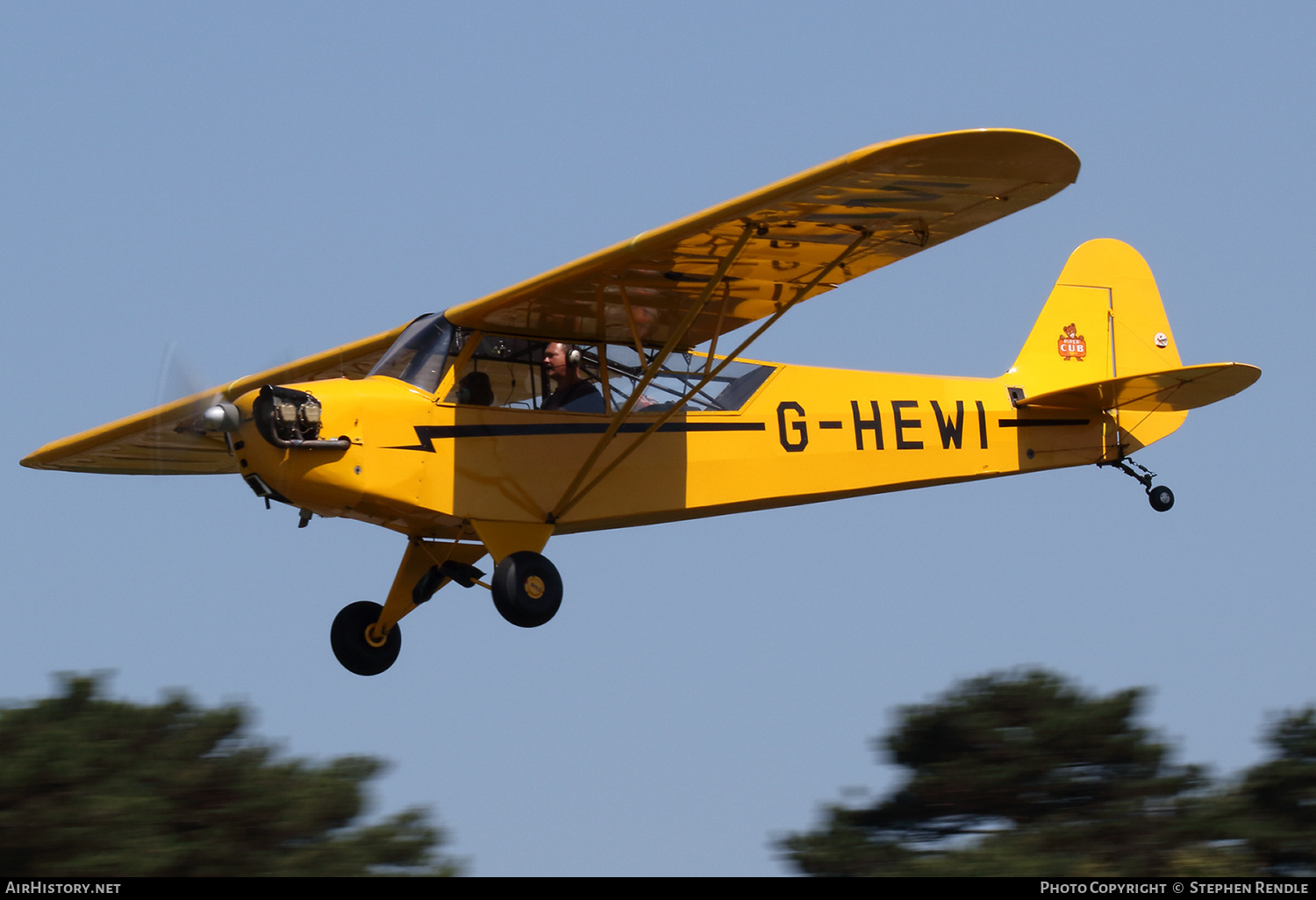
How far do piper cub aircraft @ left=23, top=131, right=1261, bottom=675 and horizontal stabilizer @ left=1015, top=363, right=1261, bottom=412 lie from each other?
0.09 ft

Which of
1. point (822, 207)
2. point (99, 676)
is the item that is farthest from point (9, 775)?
point (822, 207)

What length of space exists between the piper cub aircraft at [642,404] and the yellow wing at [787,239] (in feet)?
0.06

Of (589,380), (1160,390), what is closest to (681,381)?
(589,380)

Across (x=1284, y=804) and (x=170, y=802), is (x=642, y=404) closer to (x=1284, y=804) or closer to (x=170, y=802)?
(x=170, y=802)

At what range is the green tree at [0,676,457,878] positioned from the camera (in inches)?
408

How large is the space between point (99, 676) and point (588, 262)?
638 centimetres

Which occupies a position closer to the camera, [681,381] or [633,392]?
[633,392]

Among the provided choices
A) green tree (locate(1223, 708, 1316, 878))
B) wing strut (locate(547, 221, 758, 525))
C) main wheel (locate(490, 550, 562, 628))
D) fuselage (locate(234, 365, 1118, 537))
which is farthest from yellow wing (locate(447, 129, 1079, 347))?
green tree (locate(1223, 708, 1316, 878))

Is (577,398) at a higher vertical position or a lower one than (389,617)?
higher

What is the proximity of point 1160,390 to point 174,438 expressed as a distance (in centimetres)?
818

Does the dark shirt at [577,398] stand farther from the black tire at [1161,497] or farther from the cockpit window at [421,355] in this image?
the black tire at [1161,497]

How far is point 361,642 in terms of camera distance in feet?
→ 36.7

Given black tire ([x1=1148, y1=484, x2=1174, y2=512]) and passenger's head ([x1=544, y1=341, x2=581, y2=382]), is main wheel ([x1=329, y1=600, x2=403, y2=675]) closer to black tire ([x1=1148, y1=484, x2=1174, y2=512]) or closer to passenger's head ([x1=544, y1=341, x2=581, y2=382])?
passenger's head ([x1=544, y1=341, x2=581, y2=382])

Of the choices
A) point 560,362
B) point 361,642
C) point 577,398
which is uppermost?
point 560,362
